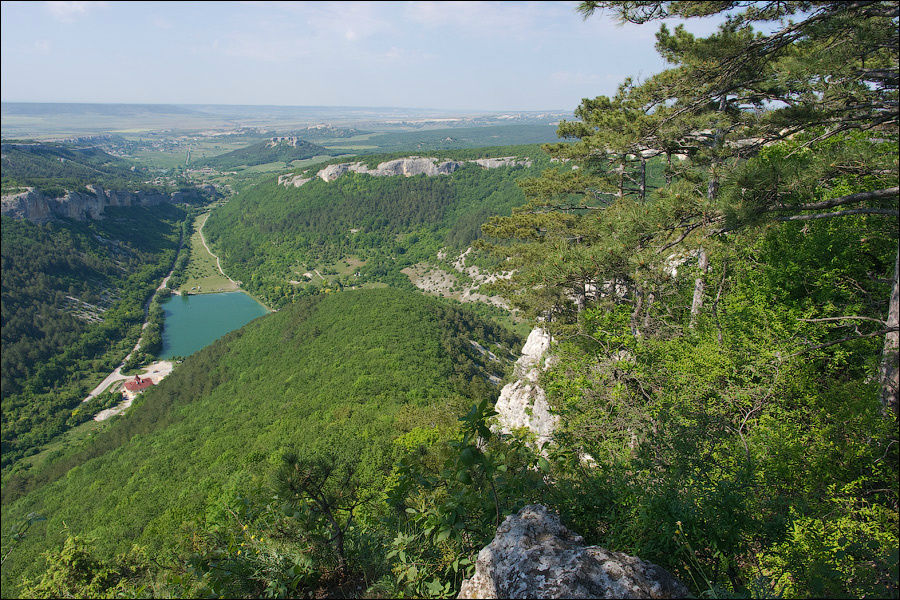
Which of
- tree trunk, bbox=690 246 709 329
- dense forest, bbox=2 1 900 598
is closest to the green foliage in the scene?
dense forest, bbox=2 1 900 598

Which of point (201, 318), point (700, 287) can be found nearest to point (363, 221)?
point (201, 318)

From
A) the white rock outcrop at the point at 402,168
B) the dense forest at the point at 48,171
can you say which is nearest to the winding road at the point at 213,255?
the dense forest at the point at 48,171

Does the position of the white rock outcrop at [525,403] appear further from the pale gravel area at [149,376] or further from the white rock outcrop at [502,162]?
the white rock outcrop at [502,162]

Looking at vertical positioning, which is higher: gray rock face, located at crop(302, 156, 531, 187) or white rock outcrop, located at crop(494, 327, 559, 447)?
gray rock face, located at crop(302, 156, 531, 187)

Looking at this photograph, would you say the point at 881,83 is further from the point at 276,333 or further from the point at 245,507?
the point at 276,333

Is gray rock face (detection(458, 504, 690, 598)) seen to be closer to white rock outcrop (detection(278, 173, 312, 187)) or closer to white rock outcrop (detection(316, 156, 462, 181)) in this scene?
white rock outcrop (detection(316, 156, 462, 181))

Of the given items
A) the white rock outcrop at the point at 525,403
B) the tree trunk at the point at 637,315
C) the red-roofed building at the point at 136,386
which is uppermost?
the tree trunk at the point at 637,315
